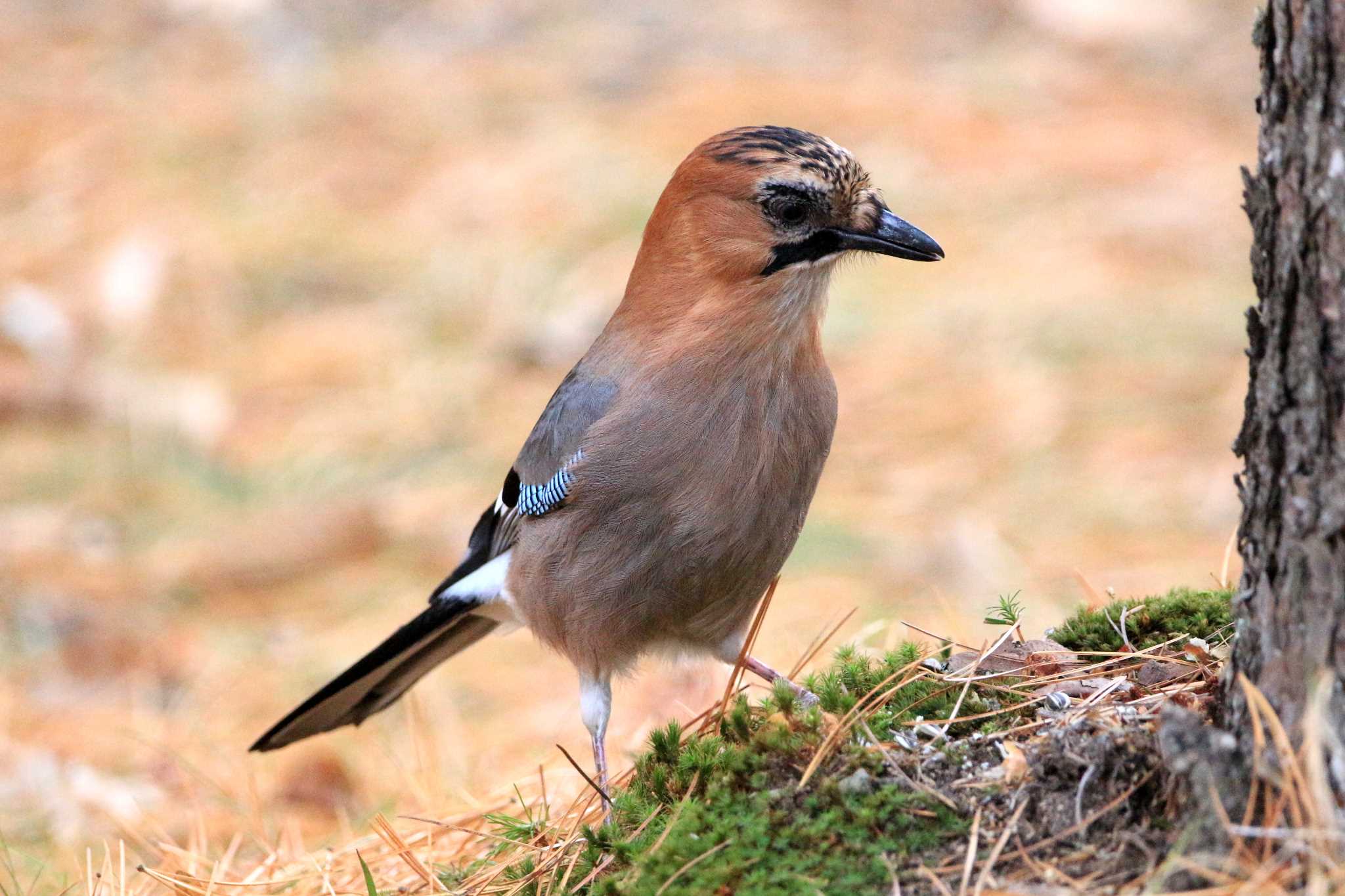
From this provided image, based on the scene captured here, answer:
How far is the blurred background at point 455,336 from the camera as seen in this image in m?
5.09

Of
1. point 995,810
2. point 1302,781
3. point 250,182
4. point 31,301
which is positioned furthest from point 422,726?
point 250,182

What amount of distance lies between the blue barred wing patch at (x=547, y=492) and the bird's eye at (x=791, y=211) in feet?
2.42

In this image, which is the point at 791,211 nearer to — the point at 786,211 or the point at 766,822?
the point at 786,211

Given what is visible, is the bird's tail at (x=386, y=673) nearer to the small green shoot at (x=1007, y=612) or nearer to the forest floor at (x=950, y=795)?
the forest floor at (x=950, y=795)

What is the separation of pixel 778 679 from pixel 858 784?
738 millimetres

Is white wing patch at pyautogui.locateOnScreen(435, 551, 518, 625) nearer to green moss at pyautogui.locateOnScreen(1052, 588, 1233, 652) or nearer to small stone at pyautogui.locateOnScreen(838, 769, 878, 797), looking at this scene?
green moss at pyautogui.locateOnScreen(1052, 588, 1233, 652)

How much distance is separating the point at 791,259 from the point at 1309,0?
1.67 m

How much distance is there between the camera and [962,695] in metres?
2.49

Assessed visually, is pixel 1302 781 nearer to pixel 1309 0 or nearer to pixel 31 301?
pixel 1309 0

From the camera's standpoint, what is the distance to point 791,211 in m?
3.42

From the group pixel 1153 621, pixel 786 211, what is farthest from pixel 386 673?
pixel 1153 621

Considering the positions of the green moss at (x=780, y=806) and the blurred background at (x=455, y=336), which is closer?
the green moss at (x=780, y=806)

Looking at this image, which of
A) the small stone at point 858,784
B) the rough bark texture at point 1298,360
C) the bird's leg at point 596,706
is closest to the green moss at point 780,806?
the small stone at point 858,784

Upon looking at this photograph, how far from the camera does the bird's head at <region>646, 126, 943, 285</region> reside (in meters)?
3.38
